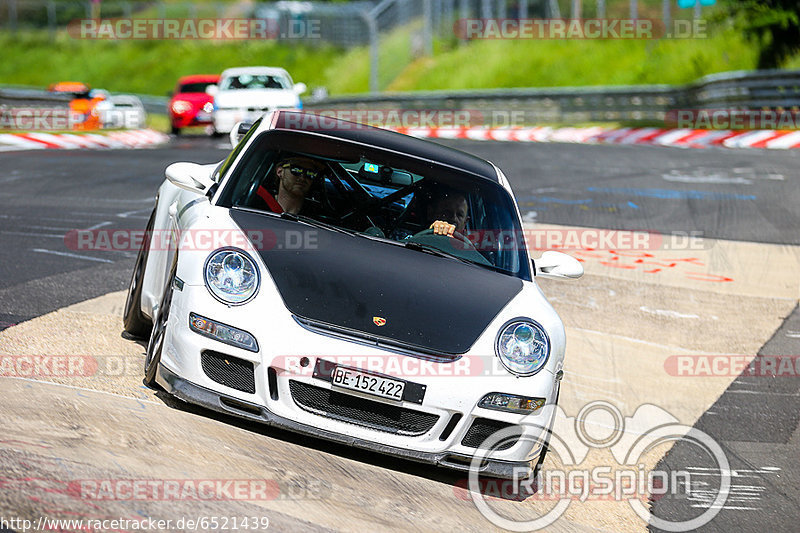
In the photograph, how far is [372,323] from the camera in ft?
14.8

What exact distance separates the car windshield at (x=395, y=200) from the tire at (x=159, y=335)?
66 cm

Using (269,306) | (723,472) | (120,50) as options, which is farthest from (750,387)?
(120,50)

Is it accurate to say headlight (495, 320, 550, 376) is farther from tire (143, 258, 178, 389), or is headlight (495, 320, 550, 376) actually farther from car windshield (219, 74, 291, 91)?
car windshield (219, 74, 291, 91)

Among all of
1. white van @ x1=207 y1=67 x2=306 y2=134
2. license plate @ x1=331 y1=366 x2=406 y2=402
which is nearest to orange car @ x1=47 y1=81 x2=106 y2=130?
white van @ x1=207 y1=67 x2=306 y2=134

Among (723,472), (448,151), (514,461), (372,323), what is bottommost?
(723,472)

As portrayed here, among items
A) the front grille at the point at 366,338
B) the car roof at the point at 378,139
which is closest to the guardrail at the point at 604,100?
the car roof at the point at 378,139

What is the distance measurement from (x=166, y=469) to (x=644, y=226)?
8369mm

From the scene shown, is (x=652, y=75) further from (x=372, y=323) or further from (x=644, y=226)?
(x=372, y=323)

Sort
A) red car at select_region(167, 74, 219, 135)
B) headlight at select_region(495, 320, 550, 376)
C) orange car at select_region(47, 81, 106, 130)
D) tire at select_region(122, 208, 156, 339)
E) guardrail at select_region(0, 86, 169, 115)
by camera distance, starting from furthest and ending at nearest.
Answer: orange car at select_region(47, 81, 106, 130), guardrail at select_region(0, 86, 169, 115), red car at select_region(167, 74, 219, 135), tire at select_region(122, 208, 156, 339), headlight at select_region(495, 320, 550, 376)

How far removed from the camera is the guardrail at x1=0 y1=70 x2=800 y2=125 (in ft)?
69.2

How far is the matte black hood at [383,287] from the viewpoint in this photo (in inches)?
178

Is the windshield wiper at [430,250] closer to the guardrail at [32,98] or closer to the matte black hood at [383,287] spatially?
the matte black hood at [383,287]

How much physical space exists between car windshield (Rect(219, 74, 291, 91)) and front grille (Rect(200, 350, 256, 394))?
Result: 1892 centimetres

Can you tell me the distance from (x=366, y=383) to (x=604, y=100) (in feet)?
76.3
